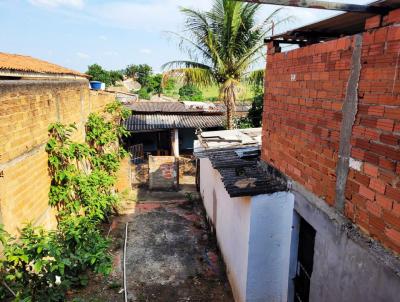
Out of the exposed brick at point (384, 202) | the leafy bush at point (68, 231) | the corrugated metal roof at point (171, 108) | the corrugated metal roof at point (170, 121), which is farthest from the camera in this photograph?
the corrugated metal roof at point (171, 108)

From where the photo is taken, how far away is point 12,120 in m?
3.78

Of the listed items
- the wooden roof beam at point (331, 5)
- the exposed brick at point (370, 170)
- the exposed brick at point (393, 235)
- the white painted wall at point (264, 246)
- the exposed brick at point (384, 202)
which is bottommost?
the white painted wall at point (264, 246)

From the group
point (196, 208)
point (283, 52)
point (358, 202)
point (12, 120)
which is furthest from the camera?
point (196, 208)

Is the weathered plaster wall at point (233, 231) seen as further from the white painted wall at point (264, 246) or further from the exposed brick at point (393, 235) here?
the exposed brick at point (393, 235)

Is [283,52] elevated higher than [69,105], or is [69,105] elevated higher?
[283,52]

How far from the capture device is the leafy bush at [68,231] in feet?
9.41

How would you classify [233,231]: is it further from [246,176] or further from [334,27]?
[334,27]

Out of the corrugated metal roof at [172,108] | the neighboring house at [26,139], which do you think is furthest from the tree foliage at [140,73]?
the neighboring house at [26,139]

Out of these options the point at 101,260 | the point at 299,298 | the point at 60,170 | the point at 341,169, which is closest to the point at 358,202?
the point at 341,169

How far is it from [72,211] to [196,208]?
17.3ft

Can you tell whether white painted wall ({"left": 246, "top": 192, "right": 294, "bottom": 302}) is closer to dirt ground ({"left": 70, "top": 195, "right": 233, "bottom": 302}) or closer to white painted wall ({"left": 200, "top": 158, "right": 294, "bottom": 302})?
white painted wall ({"left": 200, "top": 158, "right": 294, "bottom": 302})

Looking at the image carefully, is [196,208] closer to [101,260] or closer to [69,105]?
[69,105]

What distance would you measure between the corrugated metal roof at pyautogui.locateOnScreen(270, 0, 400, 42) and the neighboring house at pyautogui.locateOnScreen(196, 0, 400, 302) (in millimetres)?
11

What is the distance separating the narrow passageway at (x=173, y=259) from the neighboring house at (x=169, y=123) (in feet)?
23.0
